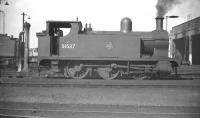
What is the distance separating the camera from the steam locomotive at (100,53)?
1167 centimetres

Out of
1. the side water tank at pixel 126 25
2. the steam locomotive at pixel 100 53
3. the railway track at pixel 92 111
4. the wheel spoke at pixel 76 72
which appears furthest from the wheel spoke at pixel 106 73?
the railway track at pixel 92 111

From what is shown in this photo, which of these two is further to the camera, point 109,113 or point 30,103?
point 30,103

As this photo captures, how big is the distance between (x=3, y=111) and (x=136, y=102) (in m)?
4.38

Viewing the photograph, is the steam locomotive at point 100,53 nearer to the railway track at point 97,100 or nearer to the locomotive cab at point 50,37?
the locomotive cab at point 50,37

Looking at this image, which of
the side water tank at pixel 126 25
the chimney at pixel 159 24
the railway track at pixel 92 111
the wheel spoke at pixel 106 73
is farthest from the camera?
the side water tank at pixel 126 25

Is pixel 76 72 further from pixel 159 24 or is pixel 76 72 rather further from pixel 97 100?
pixel 159 24

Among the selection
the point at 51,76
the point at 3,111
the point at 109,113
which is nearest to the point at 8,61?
the point at 51,76

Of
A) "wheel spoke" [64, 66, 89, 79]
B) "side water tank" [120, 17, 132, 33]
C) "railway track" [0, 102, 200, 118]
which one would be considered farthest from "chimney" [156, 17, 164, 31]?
"railway track" [0, 102, 200, 118]

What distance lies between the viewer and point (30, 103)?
8094 mm

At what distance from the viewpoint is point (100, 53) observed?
11812 mm

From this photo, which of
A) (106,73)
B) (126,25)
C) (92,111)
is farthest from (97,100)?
(126,25)

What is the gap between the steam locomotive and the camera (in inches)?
460

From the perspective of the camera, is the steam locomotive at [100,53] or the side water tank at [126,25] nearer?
the steam locomotive at [100,53]

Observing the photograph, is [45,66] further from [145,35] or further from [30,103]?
[145,35]
